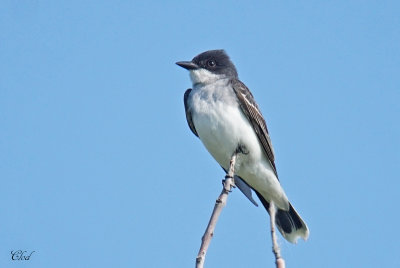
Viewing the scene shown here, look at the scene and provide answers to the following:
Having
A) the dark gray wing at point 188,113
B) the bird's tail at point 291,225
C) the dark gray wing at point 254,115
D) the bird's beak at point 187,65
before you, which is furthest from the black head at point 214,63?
the bird's tail at point 291,225

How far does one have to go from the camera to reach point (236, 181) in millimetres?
8727

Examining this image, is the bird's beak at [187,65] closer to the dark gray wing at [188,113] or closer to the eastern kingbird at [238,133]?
the eastern kingbird at [238,133]

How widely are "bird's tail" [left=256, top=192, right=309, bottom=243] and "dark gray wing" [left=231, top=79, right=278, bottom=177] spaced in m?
0.62

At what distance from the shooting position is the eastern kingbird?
26.9 ft

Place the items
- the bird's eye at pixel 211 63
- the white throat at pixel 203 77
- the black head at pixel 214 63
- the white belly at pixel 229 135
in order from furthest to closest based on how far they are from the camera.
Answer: the bird's eye at pixel 211 63
the black head at pixel 214 63
the white throat at pixel 203 77
the white belly at pixel 229 135

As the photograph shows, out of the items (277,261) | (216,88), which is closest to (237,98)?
(216,88)

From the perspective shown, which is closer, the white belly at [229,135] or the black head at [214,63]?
the white belly at [229,135]

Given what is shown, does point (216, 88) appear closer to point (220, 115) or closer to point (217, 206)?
point (220, 115)

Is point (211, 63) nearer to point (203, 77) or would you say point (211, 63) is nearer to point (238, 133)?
point (203, 77)

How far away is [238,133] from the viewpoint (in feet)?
27.0

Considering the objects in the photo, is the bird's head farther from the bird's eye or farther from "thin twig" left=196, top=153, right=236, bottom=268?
"thin twig" left=196, top=153, right=236, bottom=268

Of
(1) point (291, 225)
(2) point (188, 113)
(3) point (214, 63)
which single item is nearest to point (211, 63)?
(3) point (214, 63)

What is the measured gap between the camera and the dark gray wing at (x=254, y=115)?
8.40 meters

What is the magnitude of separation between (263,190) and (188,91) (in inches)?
67.1
